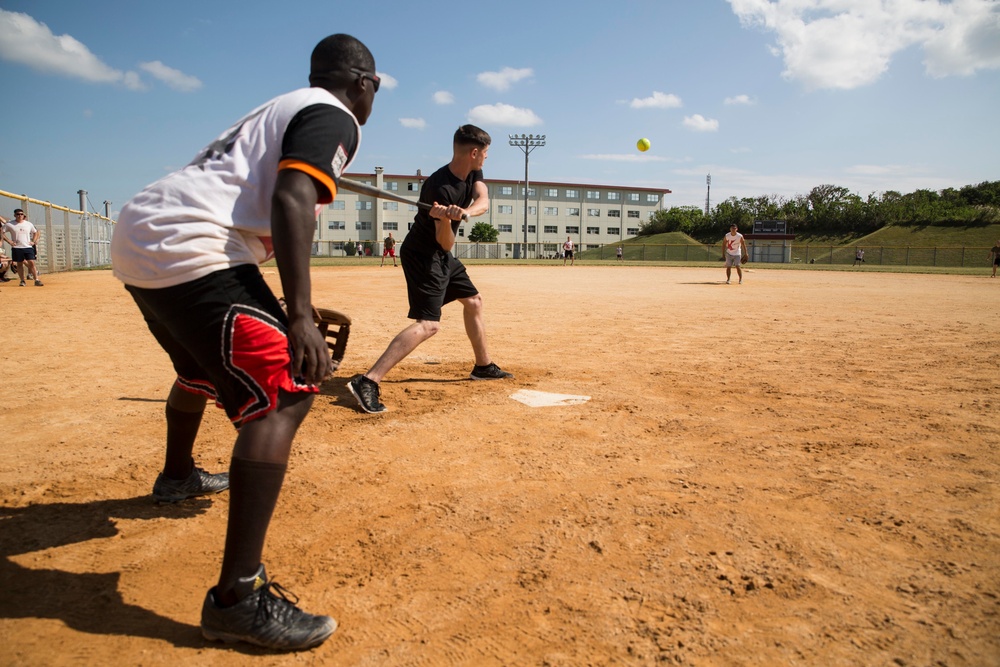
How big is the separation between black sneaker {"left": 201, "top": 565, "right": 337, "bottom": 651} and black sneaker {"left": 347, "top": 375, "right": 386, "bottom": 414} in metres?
2.42

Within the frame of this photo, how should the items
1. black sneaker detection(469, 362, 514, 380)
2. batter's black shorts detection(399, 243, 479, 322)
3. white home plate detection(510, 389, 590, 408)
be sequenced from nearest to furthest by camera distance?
white home plate detection(510, 389, 590, 408) < batter's black shorts detection(399, 243, 479, 322) < black sneaker detection(469, 362, 514, 380)

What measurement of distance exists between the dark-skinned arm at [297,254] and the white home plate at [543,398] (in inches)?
107

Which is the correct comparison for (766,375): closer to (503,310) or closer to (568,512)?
(568,512)

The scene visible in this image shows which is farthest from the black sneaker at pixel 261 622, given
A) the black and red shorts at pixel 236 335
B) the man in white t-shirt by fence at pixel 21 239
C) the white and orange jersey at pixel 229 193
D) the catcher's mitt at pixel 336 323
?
the man in white t-shirt by fence at pixel 21 239

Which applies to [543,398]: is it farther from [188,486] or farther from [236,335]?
[236,335]

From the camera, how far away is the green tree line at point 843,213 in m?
61.5

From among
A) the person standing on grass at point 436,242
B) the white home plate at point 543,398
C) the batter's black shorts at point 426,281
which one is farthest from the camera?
the batter's black shorts at point 426,281

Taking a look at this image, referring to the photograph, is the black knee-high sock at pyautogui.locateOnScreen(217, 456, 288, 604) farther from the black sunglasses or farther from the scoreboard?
the scoreboard

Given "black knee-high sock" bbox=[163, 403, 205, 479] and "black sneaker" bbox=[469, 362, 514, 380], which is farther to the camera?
"black sneaker" bbox=[469, 362, 514, 380]

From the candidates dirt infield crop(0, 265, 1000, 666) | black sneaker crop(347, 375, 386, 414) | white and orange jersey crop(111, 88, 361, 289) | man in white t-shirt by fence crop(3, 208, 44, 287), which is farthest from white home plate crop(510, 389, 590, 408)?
man in white t-shirt by fence crop(3, 208, 44, 287)

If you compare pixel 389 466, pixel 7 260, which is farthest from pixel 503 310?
pixel 7 260

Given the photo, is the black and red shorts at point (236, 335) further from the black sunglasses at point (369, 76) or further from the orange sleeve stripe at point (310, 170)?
the black sunglasses at point (369, 76)

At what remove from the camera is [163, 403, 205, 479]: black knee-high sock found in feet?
9.28

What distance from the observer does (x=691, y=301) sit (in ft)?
44.1
